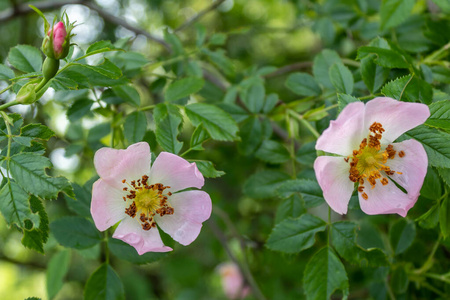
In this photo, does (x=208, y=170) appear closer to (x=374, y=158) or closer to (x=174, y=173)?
(x=174, y=173)

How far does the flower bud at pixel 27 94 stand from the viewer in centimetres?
91

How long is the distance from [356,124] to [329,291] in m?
0.44

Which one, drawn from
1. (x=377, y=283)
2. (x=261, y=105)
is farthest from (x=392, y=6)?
(x=377, y=283)

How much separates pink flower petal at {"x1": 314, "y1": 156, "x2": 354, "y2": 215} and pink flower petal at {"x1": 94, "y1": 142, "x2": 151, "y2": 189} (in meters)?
0.40

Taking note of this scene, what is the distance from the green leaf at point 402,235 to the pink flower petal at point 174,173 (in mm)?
771

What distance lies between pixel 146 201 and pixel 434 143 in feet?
2.33

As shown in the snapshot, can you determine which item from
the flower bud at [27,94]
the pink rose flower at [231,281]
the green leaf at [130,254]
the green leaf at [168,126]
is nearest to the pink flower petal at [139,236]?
the green leaf at [130,254]

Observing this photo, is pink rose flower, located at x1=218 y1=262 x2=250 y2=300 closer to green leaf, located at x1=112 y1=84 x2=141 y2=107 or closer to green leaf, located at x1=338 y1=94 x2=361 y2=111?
green leaf, located at x1=112 y1=84 x2=141 y2=107

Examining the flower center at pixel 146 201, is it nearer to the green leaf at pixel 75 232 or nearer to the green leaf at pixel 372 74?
the green leaf at pixel 75 232

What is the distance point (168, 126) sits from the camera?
1128mm

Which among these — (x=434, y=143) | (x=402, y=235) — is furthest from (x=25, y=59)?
(x=402, y=235)

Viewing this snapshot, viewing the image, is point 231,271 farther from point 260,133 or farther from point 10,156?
point 10,156

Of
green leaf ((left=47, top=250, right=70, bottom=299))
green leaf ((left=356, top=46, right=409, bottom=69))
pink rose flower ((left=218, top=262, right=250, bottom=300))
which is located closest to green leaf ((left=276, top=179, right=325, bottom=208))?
green leaf ((left=356, top=46, right=409, bottom=69))

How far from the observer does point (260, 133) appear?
1.45 metres
